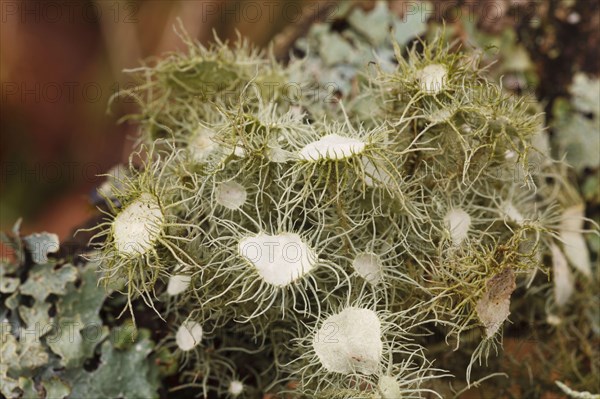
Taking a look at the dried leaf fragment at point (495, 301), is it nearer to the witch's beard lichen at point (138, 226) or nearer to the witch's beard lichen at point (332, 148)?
the witch's beard lichen at point (332, 148)

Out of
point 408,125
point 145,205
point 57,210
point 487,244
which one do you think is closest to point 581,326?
point 487,244

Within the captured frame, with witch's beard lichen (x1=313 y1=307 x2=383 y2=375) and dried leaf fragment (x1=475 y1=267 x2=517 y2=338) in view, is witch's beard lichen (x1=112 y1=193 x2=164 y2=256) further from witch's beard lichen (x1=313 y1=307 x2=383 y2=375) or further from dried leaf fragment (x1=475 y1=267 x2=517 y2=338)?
dried leaf fragment (x1=475 y1=267 x2=517 y2=338)

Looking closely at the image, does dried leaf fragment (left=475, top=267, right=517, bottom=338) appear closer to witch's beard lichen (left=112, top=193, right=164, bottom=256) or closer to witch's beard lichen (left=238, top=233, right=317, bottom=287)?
witch's beard lichen (left=238, top=233, right=317, bottom=287)

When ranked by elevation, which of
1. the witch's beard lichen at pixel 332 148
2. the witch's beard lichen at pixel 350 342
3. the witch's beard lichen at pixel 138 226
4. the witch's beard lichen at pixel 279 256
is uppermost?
the witch's beard lichen at pixel 332 148

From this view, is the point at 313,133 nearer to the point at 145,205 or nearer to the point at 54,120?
the point at 145,205

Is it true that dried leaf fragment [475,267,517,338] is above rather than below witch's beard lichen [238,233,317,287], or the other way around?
below

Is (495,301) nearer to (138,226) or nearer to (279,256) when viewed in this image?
(279,256)

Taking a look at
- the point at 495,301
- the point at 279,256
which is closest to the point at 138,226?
the point at 279,256

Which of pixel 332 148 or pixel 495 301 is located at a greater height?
pixel 332 148

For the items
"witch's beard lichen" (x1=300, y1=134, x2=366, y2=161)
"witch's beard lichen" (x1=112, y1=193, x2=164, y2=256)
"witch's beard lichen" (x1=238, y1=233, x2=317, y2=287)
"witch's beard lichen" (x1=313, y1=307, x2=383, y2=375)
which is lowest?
"witch's beard lichen" (x1=313, y1=307, x2=383, y2=375)

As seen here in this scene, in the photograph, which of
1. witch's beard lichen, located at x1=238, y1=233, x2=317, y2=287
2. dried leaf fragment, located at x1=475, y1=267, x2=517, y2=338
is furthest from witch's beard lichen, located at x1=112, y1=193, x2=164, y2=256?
dried leaf fragment, located at x1=475, y1=267, x2=517, y2=338

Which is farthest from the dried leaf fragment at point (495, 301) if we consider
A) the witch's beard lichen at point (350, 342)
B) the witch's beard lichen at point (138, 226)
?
the witch's beard lichen at point (138, 226)
